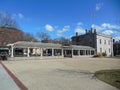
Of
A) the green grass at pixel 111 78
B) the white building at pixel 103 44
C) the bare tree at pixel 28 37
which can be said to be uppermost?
the bare tree at pixel 28 37

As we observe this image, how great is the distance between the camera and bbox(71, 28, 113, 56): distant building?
52.2 metres

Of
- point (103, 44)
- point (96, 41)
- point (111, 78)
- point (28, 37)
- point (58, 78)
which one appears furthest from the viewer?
point (28, 37)

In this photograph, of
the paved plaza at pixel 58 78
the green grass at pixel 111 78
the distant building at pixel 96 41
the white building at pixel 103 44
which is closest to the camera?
the paved plaza at pixel 58 78

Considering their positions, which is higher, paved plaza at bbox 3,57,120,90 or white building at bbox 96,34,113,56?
white building at bbox 96,34,113,56

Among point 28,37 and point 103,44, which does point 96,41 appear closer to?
point 103,44

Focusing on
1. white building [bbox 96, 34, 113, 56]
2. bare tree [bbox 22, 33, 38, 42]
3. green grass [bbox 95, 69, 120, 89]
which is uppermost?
bare tree [bbox 22, 33, 38, 42]

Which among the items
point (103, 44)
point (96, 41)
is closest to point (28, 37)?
point (96, 41)

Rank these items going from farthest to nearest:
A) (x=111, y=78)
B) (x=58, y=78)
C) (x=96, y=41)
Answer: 1. (x=96, y=41)
2. (x=111, y=78)
3. (x=58, y=78)

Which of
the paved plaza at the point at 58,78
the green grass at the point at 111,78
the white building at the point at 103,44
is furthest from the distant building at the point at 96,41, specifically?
the green grass at the point at 111,78

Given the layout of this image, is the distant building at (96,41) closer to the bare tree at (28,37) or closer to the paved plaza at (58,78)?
the bare tree at (28,37)

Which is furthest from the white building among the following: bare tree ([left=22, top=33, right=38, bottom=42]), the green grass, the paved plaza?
the green grass

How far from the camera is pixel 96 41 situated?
52.0 meters

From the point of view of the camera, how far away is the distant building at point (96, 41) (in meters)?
52.2

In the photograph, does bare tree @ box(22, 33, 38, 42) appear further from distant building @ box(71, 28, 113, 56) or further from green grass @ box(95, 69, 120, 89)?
green grass @ box(95, 69, 120, 89)
